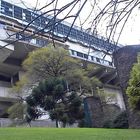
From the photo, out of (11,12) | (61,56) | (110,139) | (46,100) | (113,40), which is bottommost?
(110,139)

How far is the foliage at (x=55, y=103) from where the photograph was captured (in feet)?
79.4

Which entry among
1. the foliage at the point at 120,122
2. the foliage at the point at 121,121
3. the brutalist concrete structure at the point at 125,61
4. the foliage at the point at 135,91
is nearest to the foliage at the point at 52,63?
the foliage at the point at 120,122

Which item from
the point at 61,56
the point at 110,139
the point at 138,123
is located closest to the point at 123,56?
the point at 138,123

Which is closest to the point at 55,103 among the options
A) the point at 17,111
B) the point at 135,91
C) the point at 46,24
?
the point at 17,111

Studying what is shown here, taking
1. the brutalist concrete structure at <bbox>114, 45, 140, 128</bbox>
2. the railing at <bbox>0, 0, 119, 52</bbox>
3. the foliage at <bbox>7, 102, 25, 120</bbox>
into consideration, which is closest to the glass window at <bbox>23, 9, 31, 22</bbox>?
the railing at <bbox>0, 0, 119, 52</bbox>

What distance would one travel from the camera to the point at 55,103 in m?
24.6

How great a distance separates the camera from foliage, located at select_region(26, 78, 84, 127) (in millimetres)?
24188

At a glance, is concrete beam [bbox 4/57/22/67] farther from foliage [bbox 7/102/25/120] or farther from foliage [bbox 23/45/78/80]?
foliage [bbox 7/102/25/120]

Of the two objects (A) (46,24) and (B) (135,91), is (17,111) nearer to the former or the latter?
(B) (135,91)

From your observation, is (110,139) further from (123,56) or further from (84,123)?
(84,123)

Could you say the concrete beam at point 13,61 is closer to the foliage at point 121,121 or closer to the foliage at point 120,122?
the foliage at point 120,122

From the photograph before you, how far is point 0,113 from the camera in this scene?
3747 cm

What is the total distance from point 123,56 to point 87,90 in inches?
533

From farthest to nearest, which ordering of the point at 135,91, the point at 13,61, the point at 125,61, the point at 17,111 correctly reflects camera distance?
the point at 13,61 < the point at 17,111 < the point at 125,61 < the point at 135,91
